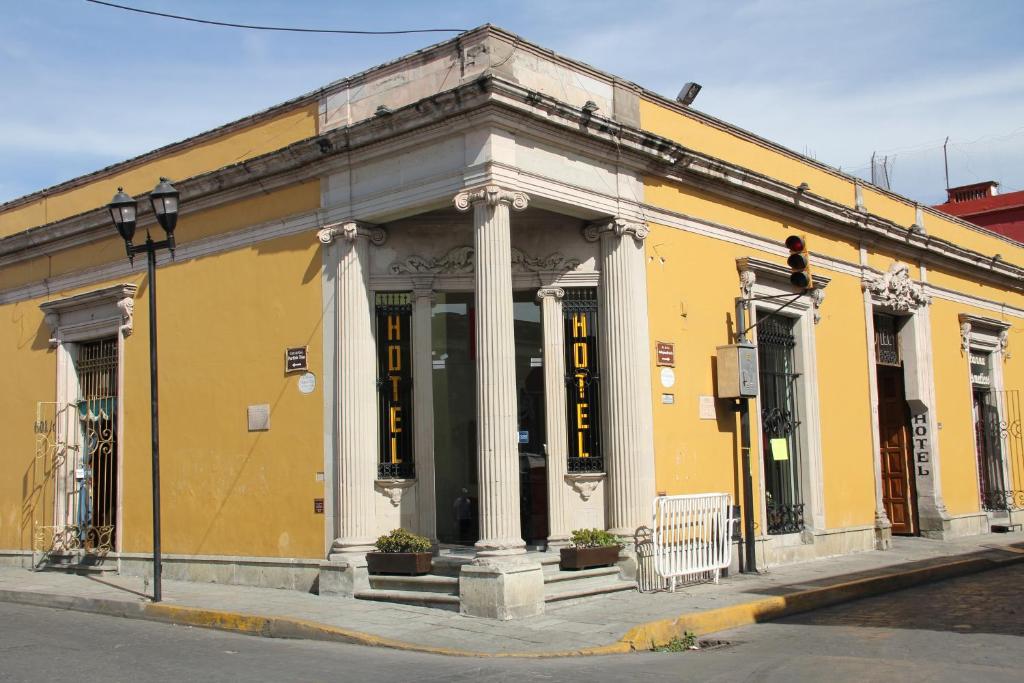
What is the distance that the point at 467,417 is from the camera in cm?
1546

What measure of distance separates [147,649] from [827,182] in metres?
13.8

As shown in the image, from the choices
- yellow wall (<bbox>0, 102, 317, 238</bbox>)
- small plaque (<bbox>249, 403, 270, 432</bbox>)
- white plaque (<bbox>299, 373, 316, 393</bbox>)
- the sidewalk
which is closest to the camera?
the sidewalk

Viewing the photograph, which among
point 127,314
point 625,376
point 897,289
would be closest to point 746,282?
point 625,376

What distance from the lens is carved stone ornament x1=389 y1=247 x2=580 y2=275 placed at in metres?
13.8

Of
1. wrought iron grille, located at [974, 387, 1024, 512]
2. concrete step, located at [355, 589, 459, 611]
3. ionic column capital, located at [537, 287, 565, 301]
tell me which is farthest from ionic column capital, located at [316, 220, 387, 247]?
wrought iron grille, located at [974, 387, 1024, 512]

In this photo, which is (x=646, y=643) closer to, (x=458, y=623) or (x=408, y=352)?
(x=458, y=623)

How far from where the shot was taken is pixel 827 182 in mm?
18469

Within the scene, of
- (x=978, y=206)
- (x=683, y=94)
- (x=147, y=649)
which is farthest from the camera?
(x=978, y=206)

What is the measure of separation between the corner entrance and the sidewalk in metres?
2.56

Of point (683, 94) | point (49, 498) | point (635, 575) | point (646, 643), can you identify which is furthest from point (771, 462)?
point (49, 498)

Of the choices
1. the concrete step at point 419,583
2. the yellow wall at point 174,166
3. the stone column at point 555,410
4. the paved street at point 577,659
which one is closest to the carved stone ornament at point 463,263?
the stone column at point 555,410

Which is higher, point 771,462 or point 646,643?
point 771,462

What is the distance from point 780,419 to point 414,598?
729cm

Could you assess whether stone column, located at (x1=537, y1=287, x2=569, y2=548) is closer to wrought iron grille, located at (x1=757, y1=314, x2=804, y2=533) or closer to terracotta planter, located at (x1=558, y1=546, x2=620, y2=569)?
terracotta planter, located at (x1=558, y1=546, x2=620, y2=569)
